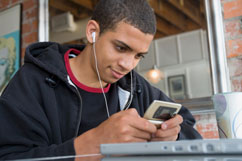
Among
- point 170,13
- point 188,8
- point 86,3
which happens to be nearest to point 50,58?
point 86,3

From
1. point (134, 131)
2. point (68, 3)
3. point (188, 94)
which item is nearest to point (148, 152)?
point (134, 131)

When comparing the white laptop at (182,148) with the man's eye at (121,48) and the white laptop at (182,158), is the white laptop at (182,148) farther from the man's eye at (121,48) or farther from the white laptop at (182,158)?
the man's eye at (121,48)

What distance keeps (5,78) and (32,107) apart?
1.45 metres

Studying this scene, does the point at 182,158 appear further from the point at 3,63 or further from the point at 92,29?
the point at 3,63

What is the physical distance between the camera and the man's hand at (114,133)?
54cm

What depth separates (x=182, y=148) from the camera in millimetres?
351

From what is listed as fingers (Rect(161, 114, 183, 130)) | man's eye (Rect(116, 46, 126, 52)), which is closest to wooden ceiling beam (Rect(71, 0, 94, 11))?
man's eye (Rect(116, 46, 126, 52))

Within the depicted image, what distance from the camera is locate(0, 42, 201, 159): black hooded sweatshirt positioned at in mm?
643

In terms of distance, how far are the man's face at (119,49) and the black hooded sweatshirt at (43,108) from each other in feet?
Answer: 0.41

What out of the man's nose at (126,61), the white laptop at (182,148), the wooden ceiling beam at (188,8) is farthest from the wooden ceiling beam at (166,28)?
the white laptop at (182,148)

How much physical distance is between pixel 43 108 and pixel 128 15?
0.38 m

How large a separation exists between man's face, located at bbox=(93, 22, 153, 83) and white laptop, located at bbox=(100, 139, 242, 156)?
48 cm

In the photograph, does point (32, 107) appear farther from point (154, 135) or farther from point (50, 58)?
point (154, 135)

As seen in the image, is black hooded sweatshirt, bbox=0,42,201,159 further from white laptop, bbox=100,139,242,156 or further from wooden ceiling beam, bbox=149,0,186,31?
wooden ceiling beam, bbox=149,0,186,31
